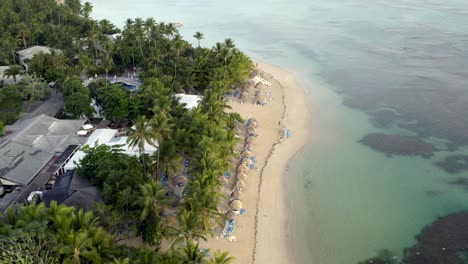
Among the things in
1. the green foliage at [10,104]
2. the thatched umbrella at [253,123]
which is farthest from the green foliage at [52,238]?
the thatched umbrella at [253,123]

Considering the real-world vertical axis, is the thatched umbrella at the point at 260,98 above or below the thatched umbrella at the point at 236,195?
above

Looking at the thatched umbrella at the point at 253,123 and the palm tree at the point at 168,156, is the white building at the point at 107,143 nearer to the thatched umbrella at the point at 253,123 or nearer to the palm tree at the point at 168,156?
the palm tree at the point at 168,156

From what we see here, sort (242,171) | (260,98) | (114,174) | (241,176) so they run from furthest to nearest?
1. (260,98)
2. (242,171)
3. (241,176)
4. (114,174)

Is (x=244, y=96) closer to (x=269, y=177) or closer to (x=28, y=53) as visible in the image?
(x=269, y=177)

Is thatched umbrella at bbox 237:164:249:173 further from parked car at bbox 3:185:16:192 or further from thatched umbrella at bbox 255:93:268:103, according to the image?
parked car at bbox 3:185:16:192

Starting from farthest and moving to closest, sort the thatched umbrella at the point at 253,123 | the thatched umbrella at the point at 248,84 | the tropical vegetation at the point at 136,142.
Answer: the thatched umbrella at the point at 248,84 → the thatched umbrella at the point at 253,123 → the tropical vegetation at the point at 136,142

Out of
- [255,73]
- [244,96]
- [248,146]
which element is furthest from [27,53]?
[248,146]
